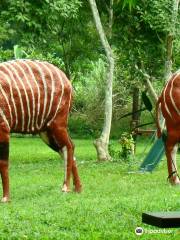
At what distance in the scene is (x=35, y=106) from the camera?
10352 mm

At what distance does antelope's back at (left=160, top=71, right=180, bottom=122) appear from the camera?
1184 centimetres

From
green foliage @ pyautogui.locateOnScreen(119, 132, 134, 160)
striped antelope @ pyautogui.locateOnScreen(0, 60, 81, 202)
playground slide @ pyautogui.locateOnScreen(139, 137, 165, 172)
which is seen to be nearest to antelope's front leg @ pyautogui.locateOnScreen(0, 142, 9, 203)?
striped antelope @ pyautogui.locateOnScreen(0, 60, 81, 202)

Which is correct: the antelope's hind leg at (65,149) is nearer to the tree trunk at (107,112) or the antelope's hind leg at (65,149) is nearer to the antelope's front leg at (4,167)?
the antelope's front leg at (4,167)

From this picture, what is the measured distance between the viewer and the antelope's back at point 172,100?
11.8 meters

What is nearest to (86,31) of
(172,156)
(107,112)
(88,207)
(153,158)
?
(107,112)

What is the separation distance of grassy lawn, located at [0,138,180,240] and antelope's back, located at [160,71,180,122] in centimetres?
115

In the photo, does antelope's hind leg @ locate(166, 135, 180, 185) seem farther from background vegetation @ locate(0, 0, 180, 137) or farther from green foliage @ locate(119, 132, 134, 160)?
green foliage @ locate(119, 132, 134, 160)

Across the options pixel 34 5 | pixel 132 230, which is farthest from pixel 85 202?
pixel 34 5

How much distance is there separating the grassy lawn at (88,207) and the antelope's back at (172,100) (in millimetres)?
1153

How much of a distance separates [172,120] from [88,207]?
12.6 ft

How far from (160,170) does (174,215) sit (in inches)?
388

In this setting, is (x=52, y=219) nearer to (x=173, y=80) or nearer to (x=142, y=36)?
(x=173, y=80)

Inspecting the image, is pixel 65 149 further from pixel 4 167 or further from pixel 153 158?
pixel 153 158

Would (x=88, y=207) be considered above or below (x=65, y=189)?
above
